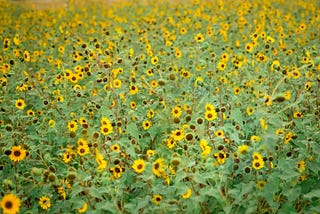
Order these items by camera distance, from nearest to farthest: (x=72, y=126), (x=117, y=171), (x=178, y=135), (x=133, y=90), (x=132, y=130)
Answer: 1. (x=117, y=171)
2. (x=178, y=135)
3. (x=132, y=130)
4. (x=72, y=126)
5. (x=133, y=90)

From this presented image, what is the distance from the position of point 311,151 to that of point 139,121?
1.43m

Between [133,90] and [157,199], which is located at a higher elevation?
[133,90]

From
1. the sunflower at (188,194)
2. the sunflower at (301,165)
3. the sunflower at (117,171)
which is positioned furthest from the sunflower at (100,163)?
the sunflower at (301,165)

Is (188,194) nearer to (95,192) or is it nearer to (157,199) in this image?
(157,199)

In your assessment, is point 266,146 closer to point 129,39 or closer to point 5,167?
point 5,167

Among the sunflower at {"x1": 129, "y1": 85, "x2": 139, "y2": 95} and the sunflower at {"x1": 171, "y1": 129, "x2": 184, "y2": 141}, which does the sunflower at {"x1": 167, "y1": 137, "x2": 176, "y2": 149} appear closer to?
A: the sunflower at {"x1": 171, "y1": 129, "x2": 184, "y2": 141}

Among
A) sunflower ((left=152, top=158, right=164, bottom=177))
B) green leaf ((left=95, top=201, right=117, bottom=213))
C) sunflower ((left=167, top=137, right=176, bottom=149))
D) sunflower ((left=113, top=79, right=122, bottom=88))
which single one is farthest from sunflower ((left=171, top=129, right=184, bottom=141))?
sunflower ((left=113, top=79, right=122, bottom=88))

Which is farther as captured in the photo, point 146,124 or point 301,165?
point 146,124

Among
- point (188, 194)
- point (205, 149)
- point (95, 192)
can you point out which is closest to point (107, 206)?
point (95, 192)

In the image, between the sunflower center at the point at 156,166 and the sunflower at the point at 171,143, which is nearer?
the sunflower center at the point at 156,166

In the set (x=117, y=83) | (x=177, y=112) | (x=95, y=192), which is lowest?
(x=95, y=192)

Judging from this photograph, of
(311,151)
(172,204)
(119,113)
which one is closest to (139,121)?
(119,113)

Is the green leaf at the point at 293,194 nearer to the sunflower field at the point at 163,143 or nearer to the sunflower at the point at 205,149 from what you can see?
the sunflower field at the point at 163,143

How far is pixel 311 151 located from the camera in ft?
10.1
